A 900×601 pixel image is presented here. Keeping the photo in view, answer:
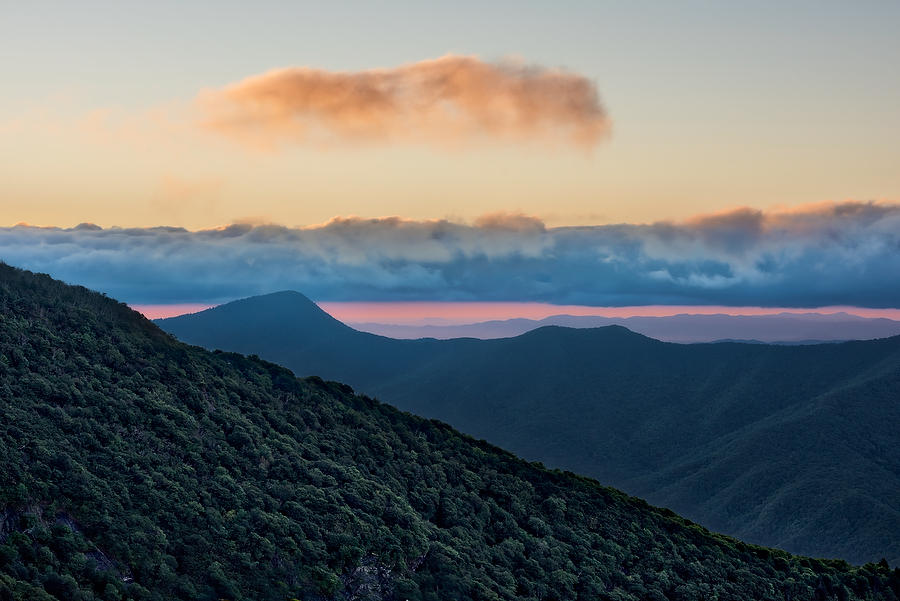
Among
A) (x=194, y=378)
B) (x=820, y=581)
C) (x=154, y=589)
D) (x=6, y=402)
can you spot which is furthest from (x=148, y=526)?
(x=820, y=581)

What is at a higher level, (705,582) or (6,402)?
(6,402)

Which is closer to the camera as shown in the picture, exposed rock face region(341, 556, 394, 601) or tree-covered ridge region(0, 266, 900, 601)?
tree-covered ridge region(0, 266, 900, 601)

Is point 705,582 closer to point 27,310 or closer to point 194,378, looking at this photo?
point 194,378

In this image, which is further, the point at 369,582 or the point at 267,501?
the point at 267,501

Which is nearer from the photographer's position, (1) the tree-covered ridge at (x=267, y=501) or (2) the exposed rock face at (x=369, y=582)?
(1) the tree-covered ridge at (x=267, y=501)

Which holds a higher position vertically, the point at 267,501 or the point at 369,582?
the point at 267,501

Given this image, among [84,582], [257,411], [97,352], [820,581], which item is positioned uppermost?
[97,352]

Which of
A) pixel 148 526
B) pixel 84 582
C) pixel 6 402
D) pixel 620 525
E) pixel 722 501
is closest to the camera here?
pixel 84 582

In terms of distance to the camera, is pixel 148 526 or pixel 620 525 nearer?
pixel 148 526
